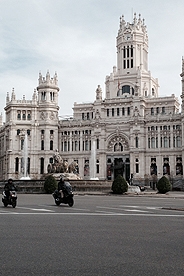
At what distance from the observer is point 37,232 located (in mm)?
11688

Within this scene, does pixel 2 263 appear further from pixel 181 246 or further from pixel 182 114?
pixel 182 114

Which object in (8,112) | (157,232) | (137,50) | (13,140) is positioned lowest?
(157,232)

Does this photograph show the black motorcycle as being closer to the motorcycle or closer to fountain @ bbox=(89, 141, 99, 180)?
the motorcycle

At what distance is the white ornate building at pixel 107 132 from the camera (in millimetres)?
94000

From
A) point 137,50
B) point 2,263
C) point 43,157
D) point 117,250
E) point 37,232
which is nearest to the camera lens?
point 2,263

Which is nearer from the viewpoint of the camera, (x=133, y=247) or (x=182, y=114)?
(x=133, y=247)

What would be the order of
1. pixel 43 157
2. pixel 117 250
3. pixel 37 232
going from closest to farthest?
pixel 117 250
pixel 37 232
pixel 43 157

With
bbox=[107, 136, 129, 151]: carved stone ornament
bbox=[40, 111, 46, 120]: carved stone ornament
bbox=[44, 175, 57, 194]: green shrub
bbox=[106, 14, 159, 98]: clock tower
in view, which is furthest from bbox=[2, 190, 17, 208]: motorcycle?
bbox=[106, 14, 159, 98]: clock tower

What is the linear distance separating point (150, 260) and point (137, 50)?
4180 inches

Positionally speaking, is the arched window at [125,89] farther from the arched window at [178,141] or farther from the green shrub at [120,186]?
the green shrub at [120,186]

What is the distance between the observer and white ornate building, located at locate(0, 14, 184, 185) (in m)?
94.0

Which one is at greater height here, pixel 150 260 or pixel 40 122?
pixel 40 122

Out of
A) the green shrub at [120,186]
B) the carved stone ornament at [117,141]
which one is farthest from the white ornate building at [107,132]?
the green shrub at [120,186]

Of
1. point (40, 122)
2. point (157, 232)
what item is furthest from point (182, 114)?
point (157, 232)
